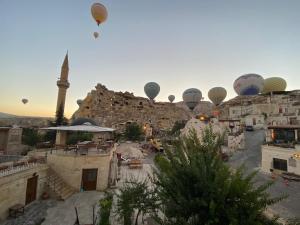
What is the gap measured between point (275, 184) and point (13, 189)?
19.8m

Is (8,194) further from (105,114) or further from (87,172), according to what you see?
(105,114)

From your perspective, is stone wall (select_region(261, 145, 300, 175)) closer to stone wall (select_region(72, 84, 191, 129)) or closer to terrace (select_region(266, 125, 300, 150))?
terrace (select_region(266, 125, 300, 150))

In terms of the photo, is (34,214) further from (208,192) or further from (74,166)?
(208,192)

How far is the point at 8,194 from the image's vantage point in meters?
10.1

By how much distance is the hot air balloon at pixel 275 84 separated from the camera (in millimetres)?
57562

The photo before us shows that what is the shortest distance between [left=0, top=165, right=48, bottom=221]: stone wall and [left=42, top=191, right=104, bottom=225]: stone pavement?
6.48 feet

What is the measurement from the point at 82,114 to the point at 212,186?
56.1 m

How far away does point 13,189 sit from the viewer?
10.5 metres

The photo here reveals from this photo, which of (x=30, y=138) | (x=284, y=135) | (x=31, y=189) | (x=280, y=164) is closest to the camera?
(x=31, y=189)

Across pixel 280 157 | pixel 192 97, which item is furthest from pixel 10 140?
pixel 192 97

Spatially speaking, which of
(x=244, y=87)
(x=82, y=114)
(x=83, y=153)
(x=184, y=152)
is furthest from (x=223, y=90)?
(x=184, y=152)

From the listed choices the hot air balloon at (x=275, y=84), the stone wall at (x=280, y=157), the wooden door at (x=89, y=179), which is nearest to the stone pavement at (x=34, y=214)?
the wooden door at (x=89, y=179)

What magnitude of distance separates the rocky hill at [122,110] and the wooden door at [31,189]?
42446 mm

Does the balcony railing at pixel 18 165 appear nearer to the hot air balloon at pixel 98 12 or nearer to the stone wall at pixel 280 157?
the hot air balloon at pixel 98 12
